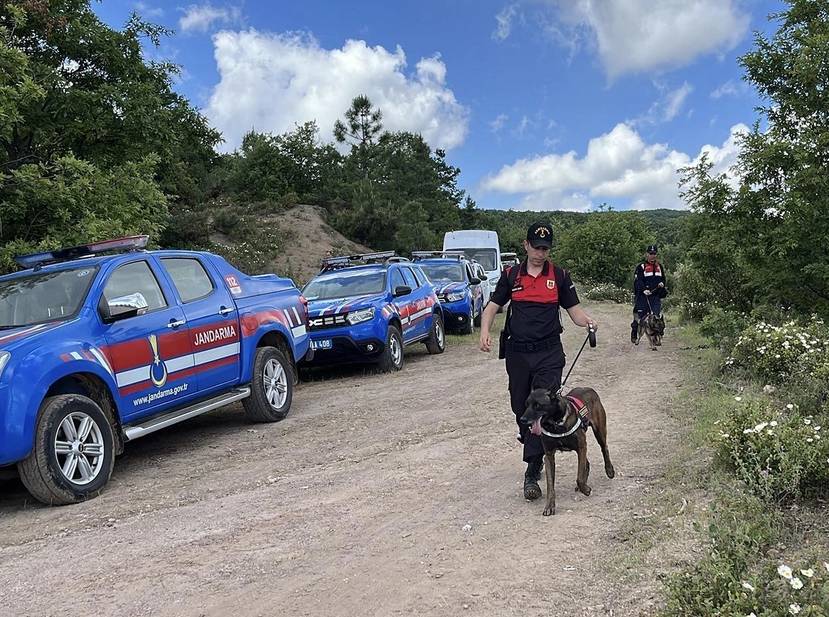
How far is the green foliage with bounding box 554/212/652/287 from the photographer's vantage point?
1570 inches

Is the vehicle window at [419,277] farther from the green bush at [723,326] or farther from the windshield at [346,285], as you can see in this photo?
the green bush at [723,326]

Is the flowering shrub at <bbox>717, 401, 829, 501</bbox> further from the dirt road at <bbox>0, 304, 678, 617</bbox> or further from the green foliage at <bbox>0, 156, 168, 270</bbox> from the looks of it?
the green foliage at <bbox>0, 156, 168, 270</bbox>

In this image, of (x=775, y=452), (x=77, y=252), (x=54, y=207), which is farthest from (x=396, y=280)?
(x=775, y=452)

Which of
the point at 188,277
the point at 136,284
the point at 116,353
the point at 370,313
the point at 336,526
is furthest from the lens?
the point at 370,313

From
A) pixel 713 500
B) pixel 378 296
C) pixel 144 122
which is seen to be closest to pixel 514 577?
pixel 713 500

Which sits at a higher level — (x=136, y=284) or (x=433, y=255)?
(x=433, y=255)

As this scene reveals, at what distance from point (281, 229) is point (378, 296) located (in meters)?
23.0

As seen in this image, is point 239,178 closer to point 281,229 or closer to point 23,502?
point 281,229

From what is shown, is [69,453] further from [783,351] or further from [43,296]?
[783,351]

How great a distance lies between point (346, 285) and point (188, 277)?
489 centimetres

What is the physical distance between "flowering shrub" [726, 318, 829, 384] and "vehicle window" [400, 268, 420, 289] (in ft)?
19.9

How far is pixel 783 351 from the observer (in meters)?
7.21

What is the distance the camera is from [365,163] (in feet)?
166

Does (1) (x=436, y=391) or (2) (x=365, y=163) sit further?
(2) (x=365, y=163)
